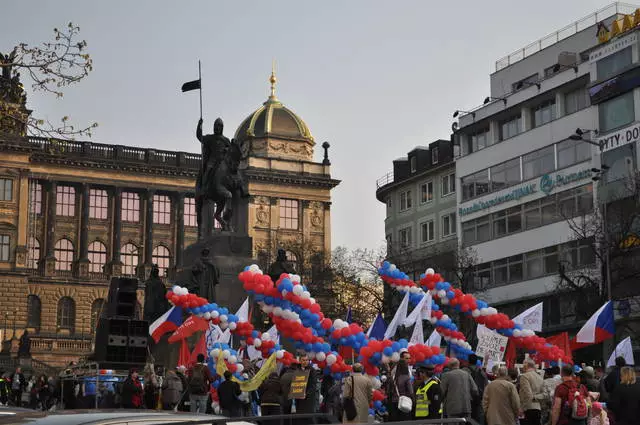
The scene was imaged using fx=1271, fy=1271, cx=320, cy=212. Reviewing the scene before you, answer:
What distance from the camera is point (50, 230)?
382 ft

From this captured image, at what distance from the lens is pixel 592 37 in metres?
69.6

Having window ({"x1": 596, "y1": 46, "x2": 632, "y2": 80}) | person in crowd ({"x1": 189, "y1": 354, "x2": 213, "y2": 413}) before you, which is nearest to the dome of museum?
window ({"x1": 596, "y1": 46, "x2": 632, "y2": 80})

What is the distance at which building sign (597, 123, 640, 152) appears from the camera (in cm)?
5778

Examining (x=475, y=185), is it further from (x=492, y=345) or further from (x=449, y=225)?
(x=492, y=345)

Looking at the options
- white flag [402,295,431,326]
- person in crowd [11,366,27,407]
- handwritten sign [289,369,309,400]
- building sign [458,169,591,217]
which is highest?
building sign [458,169,591,217]

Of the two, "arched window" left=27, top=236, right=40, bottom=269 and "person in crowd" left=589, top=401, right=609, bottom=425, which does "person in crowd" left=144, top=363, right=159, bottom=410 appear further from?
"arched window" left=27, top=236, right=40, bottom=269

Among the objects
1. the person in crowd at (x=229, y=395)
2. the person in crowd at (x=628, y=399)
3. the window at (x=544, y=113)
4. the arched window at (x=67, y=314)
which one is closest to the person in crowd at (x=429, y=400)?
the person in crowd at (x=628, y=399)

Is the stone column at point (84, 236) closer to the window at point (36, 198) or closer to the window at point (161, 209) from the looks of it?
the window at point (36, 198)

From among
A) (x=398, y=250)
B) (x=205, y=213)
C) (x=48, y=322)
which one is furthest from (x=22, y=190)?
(x=205, y=213)

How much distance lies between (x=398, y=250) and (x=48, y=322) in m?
36.8

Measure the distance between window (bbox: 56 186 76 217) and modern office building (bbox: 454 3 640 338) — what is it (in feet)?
171

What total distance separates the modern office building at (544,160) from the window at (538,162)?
5 centimetres

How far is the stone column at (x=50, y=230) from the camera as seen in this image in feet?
375

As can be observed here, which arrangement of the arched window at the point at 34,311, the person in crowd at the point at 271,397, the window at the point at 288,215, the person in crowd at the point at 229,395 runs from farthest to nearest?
the window at the point at 288,215 → the arched window at the point at 34,311 → the person in crowd at the point at 229,395 → the person in crowd at the point at 271,397
